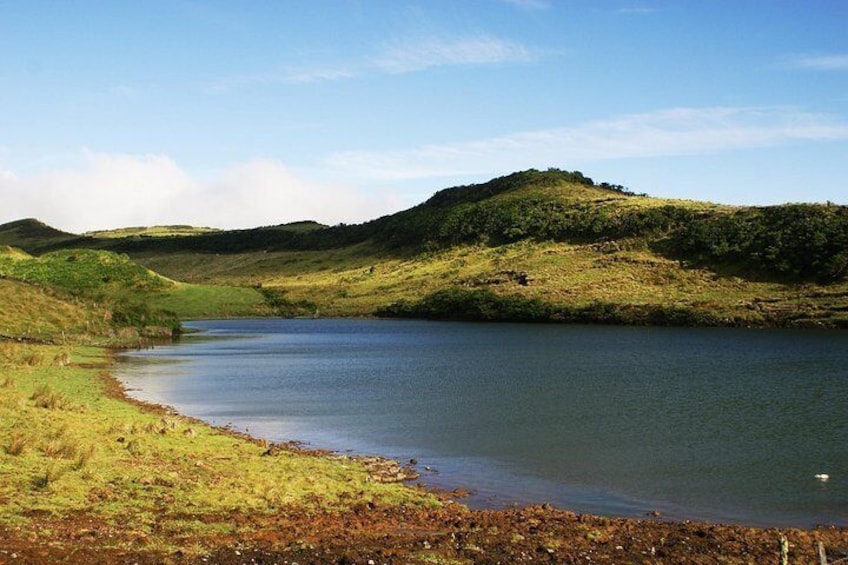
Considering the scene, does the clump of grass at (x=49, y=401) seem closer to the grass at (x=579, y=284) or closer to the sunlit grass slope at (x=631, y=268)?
the sunlit grass slope at (x=631, y=268)

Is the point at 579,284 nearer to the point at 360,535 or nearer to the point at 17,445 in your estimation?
the point at 17,445

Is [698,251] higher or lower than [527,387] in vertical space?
higher

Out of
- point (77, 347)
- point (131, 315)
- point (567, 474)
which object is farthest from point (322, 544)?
point (131, 315)

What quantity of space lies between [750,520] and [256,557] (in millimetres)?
13125

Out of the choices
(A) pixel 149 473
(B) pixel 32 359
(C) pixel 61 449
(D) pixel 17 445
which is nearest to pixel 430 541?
(A) pixel 149 473

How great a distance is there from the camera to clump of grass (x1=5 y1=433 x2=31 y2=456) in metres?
21.5

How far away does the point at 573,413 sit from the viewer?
1567 inches

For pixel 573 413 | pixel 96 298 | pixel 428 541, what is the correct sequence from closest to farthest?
pixel 428 541
pixel 573 413
pixel 96 298

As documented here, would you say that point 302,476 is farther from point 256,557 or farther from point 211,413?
point 211,413

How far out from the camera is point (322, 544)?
16844mm

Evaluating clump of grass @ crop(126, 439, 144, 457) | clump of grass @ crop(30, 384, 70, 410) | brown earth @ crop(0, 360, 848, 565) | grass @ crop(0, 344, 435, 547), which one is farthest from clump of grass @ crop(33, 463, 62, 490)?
clump of grass @ crop(30, 384, 70, 410)

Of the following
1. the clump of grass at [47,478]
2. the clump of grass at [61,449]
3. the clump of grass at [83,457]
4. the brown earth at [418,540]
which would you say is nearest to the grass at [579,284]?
the brown earth at [418,540]

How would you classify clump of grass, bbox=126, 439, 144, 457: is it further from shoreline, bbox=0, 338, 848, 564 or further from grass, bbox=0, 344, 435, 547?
shoreline, bbox=0, 338, 848, 564

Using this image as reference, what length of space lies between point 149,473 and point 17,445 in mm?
3622
